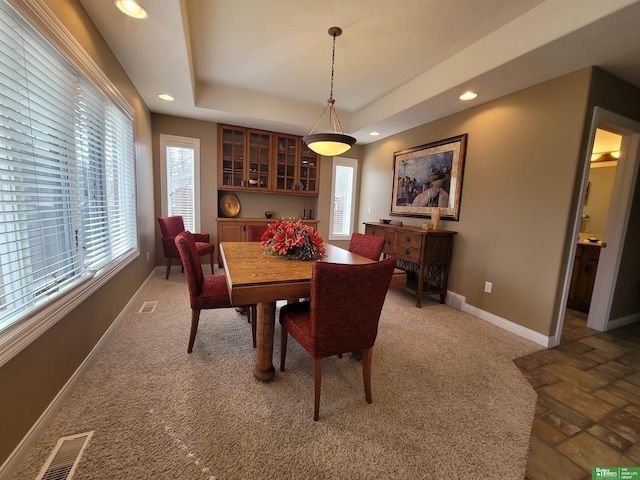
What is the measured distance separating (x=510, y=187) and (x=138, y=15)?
357cm

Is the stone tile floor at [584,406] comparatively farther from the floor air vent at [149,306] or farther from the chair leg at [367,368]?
the floor air vent at [149,306]

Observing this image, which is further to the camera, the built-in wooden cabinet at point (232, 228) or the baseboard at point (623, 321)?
the built-in wooden cabinet at point (232, 228)

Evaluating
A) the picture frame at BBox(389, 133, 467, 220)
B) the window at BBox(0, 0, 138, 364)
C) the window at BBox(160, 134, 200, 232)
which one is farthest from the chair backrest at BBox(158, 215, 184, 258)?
the picture frame at BBox(389, 133, 467, 220)

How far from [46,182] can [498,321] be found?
3.96 meters

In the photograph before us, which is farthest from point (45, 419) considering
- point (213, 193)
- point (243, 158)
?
point (243, 158)

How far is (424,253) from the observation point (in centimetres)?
322

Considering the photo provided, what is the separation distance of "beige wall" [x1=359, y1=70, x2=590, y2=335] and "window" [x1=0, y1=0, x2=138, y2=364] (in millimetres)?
3387

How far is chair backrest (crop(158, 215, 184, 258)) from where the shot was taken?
3760 mm

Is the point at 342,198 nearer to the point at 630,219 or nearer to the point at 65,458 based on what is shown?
the point at 630,219

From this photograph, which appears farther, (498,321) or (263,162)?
(263,162)

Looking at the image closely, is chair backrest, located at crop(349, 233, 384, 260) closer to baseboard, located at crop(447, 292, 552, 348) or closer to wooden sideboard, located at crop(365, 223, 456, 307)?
wooden sideboard, located at crop(365, 223, 456, 307)

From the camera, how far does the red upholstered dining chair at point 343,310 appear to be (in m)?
1.34

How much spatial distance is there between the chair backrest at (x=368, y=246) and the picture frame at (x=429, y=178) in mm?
1496

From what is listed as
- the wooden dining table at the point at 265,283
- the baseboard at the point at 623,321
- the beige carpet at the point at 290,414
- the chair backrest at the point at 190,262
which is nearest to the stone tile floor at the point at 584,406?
the beige carpet at the point at 290,414
